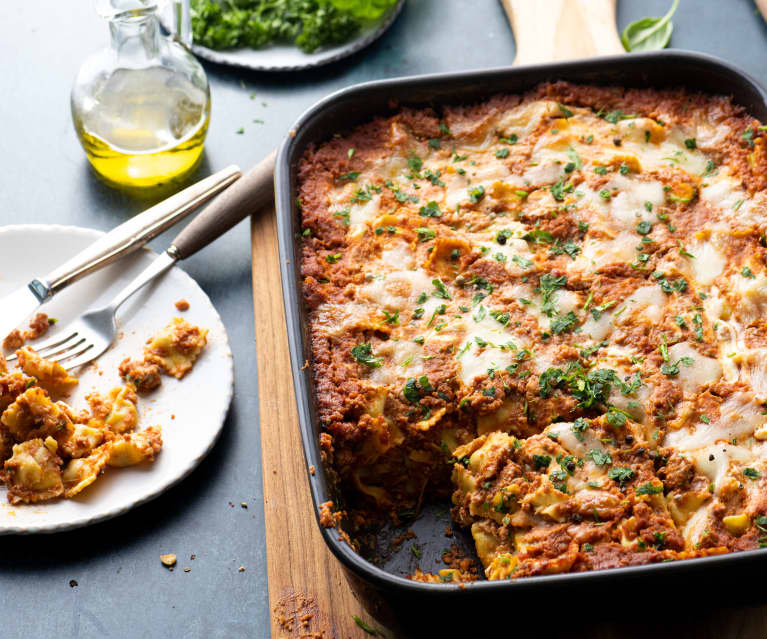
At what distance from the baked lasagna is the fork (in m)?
0.38

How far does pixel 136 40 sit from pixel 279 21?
0.93 m

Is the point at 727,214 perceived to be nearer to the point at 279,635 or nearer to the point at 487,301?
the point at 487,301

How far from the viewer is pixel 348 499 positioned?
2967mm

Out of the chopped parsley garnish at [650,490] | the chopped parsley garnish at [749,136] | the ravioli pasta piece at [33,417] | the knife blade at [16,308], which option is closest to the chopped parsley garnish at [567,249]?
the chopped parsley garnish at [749,136]

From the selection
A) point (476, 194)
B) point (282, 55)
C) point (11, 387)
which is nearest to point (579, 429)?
point (476, 194)

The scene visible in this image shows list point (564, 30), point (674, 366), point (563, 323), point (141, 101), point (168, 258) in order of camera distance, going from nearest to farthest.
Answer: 1. point (674, 366)
2. point (563, 323)
3. point (168, 258)
4. point (141, 101)
5. point (564, 30)

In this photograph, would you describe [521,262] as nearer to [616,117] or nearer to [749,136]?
[616,117]

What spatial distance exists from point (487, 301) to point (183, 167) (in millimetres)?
1649

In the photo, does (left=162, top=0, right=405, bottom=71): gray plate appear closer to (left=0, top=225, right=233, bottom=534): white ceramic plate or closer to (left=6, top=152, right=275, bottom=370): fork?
(left=6, top=152, right=275, bottom=370): fork

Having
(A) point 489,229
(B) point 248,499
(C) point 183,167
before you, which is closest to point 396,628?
(B) point 248,499

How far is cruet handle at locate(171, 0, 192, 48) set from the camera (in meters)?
3.74

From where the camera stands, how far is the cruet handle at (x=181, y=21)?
3742mm

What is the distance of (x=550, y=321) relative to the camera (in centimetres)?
298

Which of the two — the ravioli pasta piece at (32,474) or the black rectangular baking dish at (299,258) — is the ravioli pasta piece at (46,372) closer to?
the ravioli pasta piece at (32,474)
